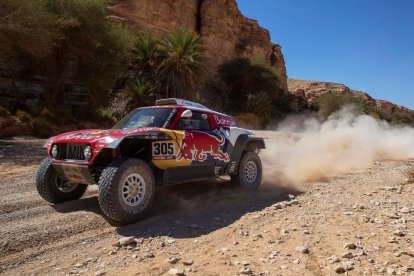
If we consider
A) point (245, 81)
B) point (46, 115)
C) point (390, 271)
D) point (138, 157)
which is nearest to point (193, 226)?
point (138, 157)

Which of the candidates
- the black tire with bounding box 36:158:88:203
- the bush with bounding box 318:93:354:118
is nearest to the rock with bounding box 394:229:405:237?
the black tire with bounding box 36:158:88:203

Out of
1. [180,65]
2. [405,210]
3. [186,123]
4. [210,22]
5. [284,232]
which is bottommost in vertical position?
[284,232]

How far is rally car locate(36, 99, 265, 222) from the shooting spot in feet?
16.3

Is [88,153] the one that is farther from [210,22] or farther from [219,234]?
[210,22]

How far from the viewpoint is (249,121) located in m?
29.5

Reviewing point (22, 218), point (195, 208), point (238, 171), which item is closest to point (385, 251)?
point (195, 208)

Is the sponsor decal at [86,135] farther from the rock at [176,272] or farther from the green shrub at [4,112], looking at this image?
the green shrub at [4,112]

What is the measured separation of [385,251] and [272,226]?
151 cm

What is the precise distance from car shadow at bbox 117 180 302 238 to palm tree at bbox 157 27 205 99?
1693 cm

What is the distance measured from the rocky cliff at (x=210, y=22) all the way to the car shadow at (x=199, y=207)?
85.5ft

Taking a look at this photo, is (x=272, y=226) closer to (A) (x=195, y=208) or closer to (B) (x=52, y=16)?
(A) (x=195, y=208)

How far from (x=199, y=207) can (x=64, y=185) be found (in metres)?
2.34

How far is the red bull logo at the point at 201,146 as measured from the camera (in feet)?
19.4

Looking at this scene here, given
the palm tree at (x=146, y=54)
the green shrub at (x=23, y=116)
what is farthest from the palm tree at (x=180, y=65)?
the green shrub at (x=23, y=116)
